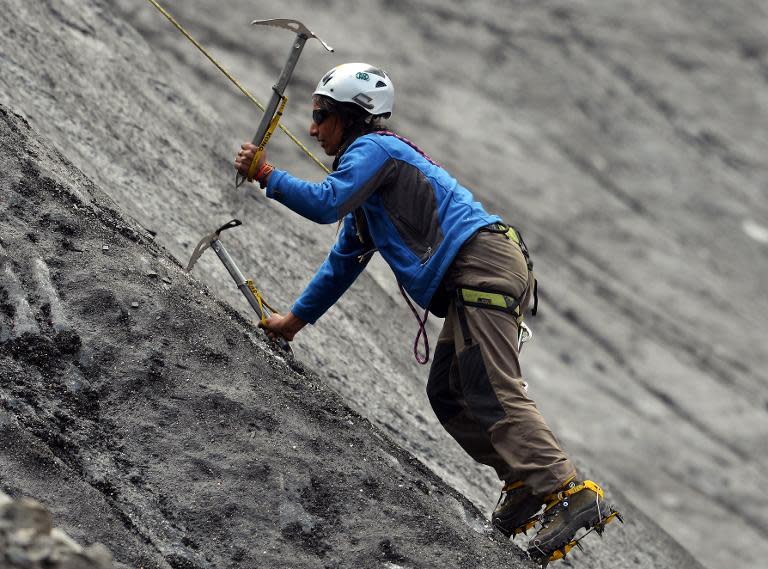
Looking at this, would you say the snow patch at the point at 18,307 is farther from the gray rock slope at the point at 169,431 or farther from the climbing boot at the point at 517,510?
the climbing boot at the point at 517,510

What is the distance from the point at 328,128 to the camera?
19.7 feet

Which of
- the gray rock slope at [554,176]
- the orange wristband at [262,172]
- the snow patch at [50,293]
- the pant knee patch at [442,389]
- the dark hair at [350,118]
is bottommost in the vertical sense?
the gray rock slope at [554,176]

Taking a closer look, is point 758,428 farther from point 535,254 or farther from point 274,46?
point 274,46

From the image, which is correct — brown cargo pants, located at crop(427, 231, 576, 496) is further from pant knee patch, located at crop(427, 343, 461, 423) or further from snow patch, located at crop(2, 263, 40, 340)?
snow patch, located at crop(2, 263, 40, 340)

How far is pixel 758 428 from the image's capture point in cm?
1816

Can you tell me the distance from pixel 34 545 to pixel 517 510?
9.38 ft

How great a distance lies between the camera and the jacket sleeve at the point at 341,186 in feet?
18.0

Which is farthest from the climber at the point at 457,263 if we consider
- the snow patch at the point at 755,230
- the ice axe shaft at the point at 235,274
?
the snow patch at the point at 755,230

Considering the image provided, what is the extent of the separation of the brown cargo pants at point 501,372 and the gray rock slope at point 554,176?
6.80 feet

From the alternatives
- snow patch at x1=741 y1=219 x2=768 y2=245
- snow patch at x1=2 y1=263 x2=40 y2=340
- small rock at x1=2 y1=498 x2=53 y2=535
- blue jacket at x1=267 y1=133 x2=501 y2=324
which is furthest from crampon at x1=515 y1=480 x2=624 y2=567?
snow patch at x1=741 y1=219 x2=768 y2=245

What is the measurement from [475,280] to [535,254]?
14080 millimetres

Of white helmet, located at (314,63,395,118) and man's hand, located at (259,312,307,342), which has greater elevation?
white helmet, located at (314,63,395,118)

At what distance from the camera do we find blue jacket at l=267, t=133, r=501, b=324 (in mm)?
5523

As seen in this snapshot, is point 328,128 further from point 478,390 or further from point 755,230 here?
point 755,230
